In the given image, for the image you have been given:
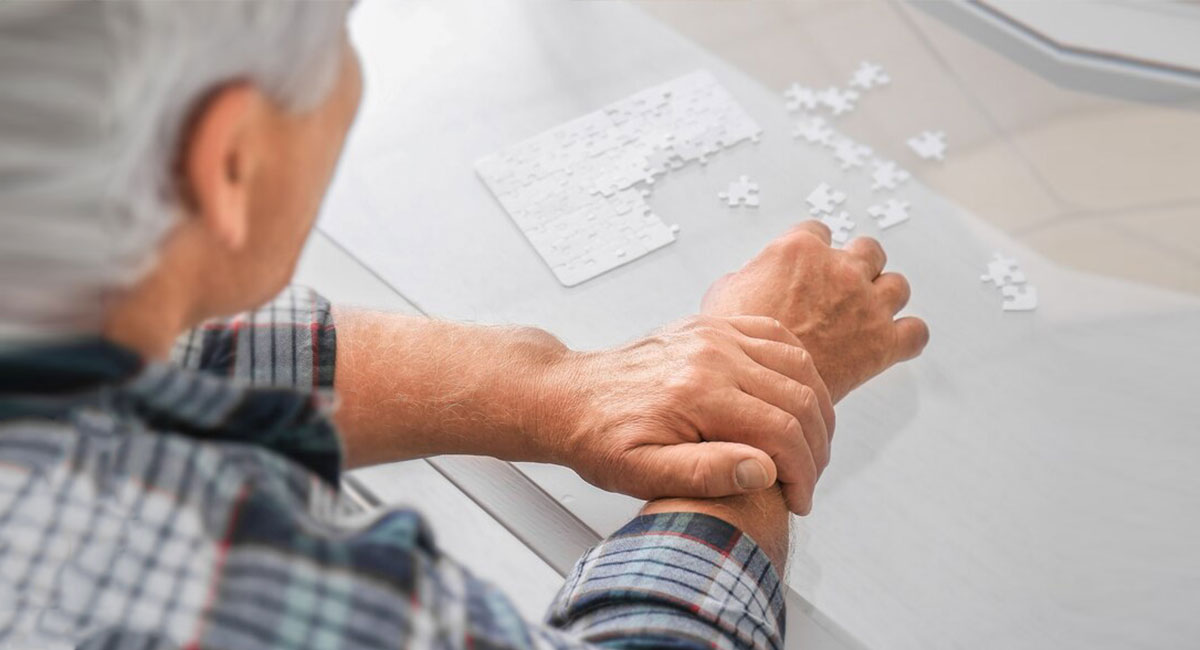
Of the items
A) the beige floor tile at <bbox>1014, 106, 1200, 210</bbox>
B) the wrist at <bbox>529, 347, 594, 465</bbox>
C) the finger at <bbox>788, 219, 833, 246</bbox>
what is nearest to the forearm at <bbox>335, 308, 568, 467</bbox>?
the wrist at <bbox>529, 347, 594, 465</bbox>

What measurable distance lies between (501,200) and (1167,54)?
96cm

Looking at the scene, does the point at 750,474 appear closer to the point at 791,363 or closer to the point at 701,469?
the point at 701,469

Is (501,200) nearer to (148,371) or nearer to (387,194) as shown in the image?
(387,194)

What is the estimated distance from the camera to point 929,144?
146 centimetres

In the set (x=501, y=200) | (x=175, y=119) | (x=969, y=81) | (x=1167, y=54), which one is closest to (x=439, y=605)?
(x=175, y=119)

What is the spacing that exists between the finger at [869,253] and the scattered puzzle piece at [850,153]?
18 centimetres

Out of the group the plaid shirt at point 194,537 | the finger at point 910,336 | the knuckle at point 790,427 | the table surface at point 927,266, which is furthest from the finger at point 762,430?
the plaid shirt at point 194,537

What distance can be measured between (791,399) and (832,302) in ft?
0.65

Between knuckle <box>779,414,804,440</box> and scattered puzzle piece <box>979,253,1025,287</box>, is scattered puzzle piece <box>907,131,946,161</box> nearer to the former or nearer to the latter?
scattered puzzle piece <box>979,253,1025,287</box>

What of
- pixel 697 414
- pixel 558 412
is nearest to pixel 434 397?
pixel 558 412

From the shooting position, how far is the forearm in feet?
3.72

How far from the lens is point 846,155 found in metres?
1.44

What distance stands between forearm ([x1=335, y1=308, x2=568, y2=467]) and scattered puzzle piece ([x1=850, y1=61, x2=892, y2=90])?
26.0 inches

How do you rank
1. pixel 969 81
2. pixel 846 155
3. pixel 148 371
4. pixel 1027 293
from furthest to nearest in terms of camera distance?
pixel 969 81 → pixel 846 155 → pixel 1027 293 → pixel 148 371
